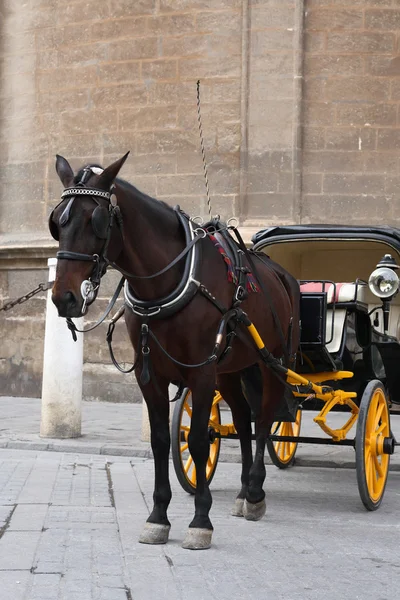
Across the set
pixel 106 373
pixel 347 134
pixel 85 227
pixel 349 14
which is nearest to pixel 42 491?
pixel 85 227

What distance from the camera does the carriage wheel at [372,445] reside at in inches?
238

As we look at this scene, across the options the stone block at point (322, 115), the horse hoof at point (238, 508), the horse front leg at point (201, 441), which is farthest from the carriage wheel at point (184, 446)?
the stone block at point (322, 115)

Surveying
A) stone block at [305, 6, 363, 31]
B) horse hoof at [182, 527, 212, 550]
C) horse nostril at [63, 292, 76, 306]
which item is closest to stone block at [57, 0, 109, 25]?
stone block at [305, 6, 363, 31]

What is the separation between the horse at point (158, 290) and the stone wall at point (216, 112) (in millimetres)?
7717

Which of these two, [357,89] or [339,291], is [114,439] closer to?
[339,291]

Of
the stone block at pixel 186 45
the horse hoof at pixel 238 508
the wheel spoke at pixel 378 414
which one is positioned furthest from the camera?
the stone block at pixel 186 45

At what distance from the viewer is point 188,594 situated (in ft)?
13.2

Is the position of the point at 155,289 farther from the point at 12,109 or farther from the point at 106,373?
the point at 12,109

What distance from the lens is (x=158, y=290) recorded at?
16.7 feet

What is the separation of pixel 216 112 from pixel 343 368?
7167 millimetres

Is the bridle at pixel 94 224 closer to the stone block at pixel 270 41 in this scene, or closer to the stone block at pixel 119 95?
the stone block at pixel 270 41

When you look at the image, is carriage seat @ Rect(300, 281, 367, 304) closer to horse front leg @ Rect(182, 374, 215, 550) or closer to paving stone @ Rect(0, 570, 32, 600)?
horse front leg @ Rect(182, 374, 215, 550)

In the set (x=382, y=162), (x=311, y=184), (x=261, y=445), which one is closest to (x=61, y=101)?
(x=311, y=184)

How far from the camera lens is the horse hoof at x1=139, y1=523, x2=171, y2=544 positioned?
503cm
